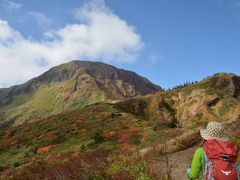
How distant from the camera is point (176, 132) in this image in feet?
74.8

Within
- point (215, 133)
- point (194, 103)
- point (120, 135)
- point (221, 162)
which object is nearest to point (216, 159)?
point (221, 162)

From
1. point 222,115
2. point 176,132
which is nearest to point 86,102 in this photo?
point 222,115

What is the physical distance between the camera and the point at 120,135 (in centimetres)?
3547

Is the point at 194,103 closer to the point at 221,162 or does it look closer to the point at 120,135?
the point at 120,135

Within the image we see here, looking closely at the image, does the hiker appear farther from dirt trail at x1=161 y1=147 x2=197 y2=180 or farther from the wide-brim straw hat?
dirt trail at x1=161 y1=147 x2=197 y2=180

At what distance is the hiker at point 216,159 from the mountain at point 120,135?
49.0 inches

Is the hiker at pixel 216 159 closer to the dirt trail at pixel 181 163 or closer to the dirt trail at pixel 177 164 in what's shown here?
the dirt trail at pixel 177 164

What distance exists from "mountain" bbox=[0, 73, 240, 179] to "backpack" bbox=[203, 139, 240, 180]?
1388 mm

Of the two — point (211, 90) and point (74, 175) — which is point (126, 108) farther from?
point (74, 175)

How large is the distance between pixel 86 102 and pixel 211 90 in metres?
100.0

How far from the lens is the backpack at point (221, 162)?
18.6 ft

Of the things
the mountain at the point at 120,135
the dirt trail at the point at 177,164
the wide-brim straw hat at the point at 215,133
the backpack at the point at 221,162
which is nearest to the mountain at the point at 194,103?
the mountain at the point at 120,135

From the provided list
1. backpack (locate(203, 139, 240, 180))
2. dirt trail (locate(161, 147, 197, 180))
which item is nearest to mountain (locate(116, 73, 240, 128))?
dirt trail (locate(161, 147, 197, 180))

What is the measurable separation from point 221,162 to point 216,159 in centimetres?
8
